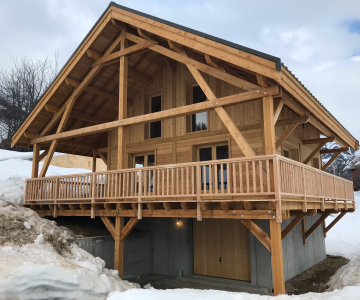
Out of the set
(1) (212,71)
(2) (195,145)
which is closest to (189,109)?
(1) (212,71)

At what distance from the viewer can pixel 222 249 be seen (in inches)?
444

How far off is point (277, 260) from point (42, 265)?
4.98m

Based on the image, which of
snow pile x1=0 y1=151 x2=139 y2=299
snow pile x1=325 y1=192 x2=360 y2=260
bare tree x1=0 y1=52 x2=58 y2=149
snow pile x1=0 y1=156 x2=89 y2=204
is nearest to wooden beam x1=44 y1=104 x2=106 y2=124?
snow pile x1=0 y1=156 x2=89 y2=204

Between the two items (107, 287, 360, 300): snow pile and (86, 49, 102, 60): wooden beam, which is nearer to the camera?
(107, 287, 360, 300): snow pile

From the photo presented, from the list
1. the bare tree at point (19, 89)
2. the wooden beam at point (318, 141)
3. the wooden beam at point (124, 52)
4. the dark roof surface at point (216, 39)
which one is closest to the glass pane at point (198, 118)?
the wooden beam at point (124, 52)

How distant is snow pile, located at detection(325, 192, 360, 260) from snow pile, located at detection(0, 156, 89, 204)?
14783 mm

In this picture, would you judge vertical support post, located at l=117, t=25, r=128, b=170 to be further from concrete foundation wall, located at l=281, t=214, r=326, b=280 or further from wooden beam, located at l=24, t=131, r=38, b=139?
concrete foundation wall, located at l=281, t=214, r=326, b=280

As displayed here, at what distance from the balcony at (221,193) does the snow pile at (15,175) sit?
0.79 meters

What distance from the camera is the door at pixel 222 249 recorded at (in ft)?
35.3

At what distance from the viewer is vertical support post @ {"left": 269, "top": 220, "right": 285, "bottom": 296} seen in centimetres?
712

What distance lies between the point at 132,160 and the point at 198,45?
6.45m

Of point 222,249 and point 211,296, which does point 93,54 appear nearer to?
point 222,249

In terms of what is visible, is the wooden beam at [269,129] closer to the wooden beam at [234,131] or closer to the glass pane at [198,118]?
the wooden beam at [234,131]

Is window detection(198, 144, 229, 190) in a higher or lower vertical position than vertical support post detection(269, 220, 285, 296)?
higher
